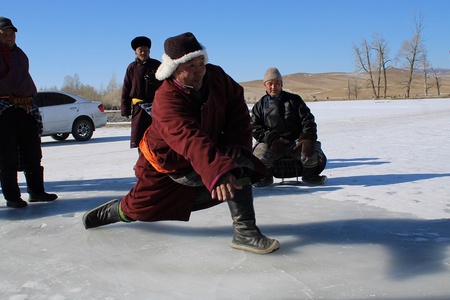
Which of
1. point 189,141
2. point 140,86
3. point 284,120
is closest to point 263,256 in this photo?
point 189,141

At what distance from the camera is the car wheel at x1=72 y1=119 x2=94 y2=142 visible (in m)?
12.7

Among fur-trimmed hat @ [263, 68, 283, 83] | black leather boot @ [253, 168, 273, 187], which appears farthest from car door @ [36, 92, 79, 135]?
fur-trimmed hat @ [263, 68, 283, 83]

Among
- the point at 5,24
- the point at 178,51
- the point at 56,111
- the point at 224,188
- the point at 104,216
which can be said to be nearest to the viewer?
the point at 224,188

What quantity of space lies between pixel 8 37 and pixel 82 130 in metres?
8.96

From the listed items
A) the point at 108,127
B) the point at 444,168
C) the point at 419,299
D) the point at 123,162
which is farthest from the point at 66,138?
the point at 419,299

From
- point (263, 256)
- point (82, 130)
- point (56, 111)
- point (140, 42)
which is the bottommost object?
point (263, 256)

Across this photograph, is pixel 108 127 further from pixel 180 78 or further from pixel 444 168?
pixel 180 78

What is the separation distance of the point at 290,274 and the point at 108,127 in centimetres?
1568

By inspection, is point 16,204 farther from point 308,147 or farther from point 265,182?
point 308,147

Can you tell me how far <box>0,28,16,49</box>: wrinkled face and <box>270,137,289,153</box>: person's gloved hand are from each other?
257 centimetres

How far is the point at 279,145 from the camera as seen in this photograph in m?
5.05

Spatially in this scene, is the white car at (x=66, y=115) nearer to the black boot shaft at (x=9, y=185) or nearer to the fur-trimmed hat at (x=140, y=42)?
the fur-trimmed hat at (x=140, y=42)

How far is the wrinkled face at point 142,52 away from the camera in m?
5.34

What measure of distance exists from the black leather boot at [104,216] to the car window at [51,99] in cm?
961
